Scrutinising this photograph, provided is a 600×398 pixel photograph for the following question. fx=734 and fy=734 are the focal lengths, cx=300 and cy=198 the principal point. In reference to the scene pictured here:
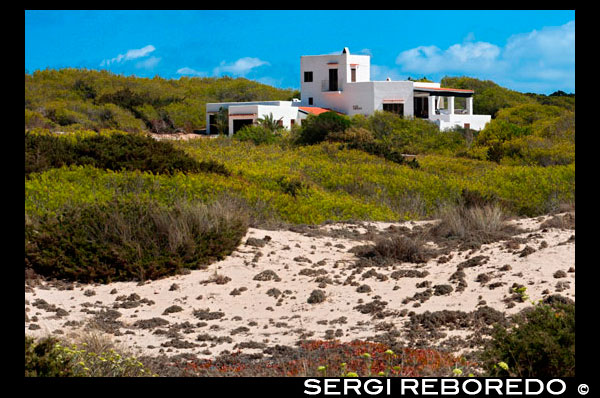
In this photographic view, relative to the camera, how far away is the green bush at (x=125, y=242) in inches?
426

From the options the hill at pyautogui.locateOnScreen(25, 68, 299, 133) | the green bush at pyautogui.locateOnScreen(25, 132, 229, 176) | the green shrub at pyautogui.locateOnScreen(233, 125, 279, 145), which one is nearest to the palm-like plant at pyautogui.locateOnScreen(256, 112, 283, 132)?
the green shrub at pyautogui.locateOnScreen(233, 125, 279, 145)

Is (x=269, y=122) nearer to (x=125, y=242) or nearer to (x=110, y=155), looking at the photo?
(x=110, y=155)

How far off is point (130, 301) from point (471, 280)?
4.68m

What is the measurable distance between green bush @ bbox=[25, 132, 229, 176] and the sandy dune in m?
6.25

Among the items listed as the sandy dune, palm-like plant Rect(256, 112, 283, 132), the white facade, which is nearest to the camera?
the sandy dune

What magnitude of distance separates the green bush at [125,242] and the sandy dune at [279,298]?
0.73 ft

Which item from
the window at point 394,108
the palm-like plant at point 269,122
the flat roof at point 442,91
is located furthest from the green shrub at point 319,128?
the flat roof at point 442,91

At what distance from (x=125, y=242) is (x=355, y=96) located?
37391mm

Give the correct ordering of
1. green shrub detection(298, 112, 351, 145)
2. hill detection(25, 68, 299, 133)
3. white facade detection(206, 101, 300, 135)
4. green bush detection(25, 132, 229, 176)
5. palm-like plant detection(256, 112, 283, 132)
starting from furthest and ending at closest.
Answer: hill detection(25, 68, 299, 133) < white facade detection(206, 101, 300, 135) < palm-like plant detection(256, 112, 283, 132) < green shrub detection(298, 112, 351, 145) < green bush detection(25, 132, 229, 176)

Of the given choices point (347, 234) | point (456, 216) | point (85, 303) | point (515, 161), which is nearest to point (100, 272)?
point (85, 303)

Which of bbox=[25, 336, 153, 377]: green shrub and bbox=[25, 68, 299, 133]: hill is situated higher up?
bbox=[25, 68, 299, 133]: hill

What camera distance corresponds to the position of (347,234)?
1405 centimetres

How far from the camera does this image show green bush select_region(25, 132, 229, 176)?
17.4m

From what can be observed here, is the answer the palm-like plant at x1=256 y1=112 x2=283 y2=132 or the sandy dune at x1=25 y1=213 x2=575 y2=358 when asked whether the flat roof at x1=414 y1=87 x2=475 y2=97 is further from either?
the sandy dune at x1=25 y1=213 x2=575 y2=358
